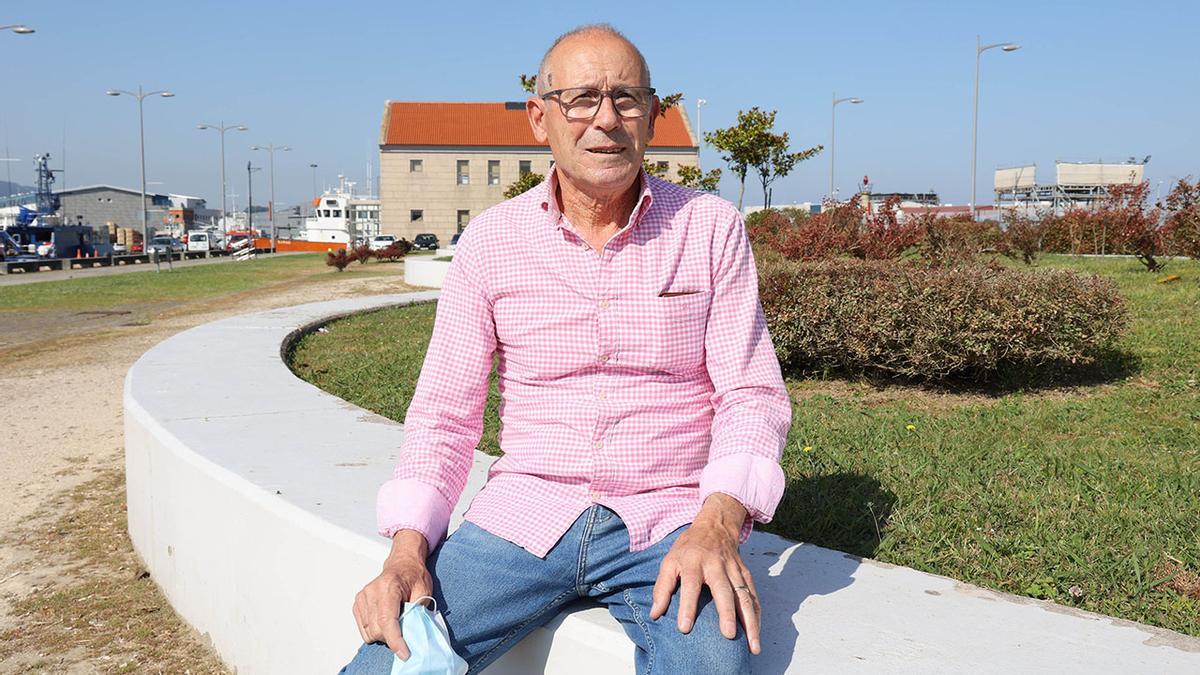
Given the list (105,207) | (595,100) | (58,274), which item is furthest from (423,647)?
(105,207)

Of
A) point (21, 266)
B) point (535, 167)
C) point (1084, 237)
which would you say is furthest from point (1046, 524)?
point (535, 167)

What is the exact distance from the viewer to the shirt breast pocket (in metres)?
2.17

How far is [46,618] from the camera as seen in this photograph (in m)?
3.60

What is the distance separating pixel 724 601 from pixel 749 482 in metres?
0.30

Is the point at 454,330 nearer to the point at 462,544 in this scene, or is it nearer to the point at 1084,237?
the point at 462,544

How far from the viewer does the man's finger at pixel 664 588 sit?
1.82 meters

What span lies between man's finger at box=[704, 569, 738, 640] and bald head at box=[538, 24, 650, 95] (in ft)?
3.43

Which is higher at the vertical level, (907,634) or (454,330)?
(454,330)

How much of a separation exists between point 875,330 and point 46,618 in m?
4.29

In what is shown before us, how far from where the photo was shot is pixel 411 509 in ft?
6.74

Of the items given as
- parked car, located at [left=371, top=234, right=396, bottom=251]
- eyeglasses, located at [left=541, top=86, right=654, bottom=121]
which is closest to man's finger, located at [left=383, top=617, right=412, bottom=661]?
eyeglasses, located at [left=541, top=86, right=654, bottom=121]

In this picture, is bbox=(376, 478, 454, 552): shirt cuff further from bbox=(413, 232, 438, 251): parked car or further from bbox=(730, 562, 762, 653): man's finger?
bbox=(413, 232, 438, 251): parked car

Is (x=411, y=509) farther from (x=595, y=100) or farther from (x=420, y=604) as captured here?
(x=595, y=100)

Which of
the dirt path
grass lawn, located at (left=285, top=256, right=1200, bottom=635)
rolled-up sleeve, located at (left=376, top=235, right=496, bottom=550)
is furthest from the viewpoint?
the dirt path
